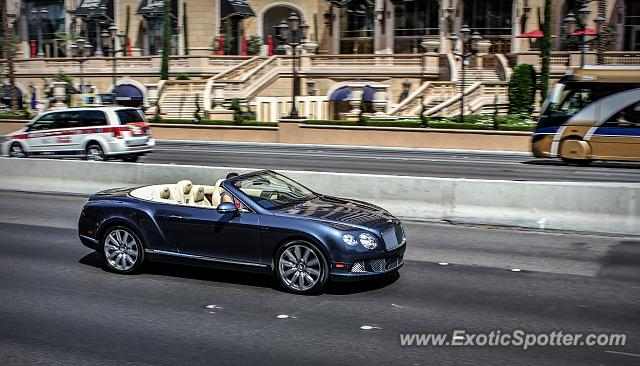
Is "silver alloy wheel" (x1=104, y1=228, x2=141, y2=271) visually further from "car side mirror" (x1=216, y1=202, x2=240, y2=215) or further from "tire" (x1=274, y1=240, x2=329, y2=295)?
"tire" (x1=274, y1=240, x2=329, y2=295)

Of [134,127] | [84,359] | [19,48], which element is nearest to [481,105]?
[134,127]

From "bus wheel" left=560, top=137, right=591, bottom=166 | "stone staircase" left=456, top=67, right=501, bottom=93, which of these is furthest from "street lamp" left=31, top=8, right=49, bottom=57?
"bus wheel" left=560, top=137, right=591, bottom=166

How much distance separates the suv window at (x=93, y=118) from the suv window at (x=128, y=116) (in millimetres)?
484

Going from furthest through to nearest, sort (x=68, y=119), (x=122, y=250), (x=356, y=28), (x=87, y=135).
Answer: (x=356, y=28) → (x=68, y=119) → (x=87, y=135) → (x=122, y=250)

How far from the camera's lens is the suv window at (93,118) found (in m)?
23.1

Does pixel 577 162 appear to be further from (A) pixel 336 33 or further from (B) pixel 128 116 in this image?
(A) pixel 336 33

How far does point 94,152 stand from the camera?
917 inches

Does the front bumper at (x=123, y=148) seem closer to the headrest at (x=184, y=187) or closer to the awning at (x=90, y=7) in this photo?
the headrest at (x=184, y=187)

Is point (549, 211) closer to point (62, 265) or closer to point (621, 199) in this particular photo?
point (621, 199)

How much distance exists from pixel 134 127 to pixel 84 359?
17.4 metres

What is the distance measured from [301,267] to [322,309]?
2.41ft

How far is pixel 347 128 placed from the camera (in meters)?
34.6

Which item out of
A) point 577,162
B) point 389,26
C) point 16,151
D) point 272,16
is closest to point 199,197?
point 16,151

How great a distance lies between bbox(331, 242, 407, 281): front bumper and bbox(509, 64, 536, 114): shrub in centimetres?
2988
